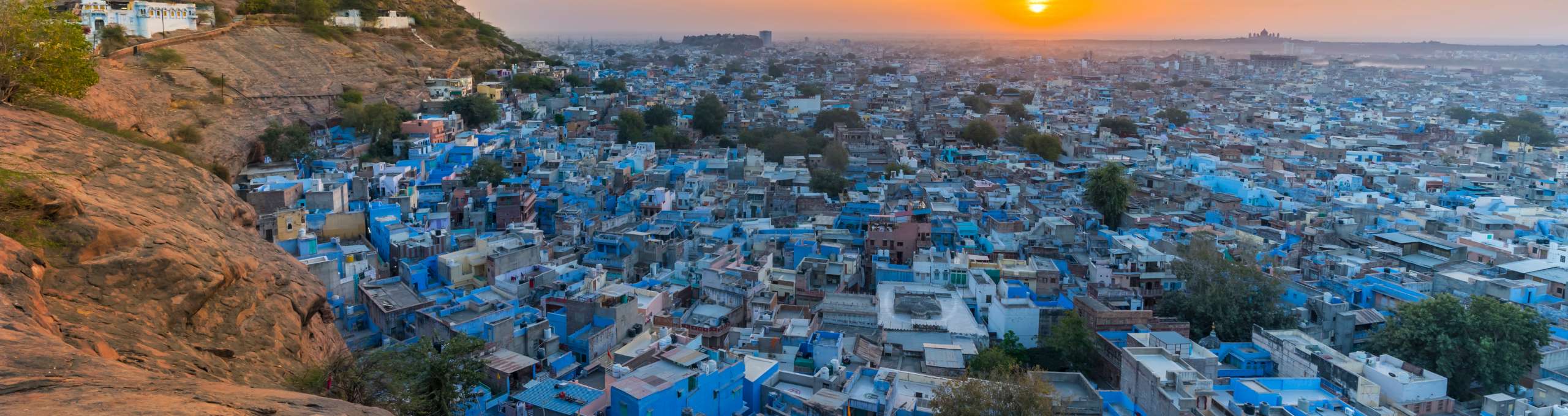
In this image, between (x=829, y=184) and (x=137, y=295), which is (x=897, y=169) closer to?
(x=829, y=184)

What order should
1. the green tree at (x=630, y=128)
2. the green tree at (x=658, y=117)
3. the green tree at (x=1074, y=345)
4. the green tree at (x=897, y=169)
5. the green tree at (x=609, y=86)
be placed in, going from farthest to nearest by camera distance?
the green tree at (x=609, y=86) → the green tree at (x=658, y=117) → the green tree at (x=630, y=128) → the green tree at (x=897, y=169) → the green tree at (x=1074, y=345)

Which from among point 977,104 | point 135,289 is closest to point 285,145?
point 135,289

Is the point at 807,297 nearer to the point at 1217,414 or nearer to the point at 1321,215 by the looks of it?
the point at 1217,414

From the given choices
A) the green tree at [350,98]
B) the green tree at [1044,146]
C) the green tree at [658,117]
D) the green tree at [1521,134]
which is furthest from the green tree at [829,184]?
the green tree at [1521,134]

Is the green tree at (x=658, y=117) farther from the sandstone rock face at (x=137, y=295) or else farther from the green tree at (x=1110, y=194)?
the sandstone rock face at (x=137, y=295)

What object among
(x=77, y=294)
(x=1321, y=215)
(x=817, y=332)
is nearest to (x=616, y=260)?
(x=817, y=332)

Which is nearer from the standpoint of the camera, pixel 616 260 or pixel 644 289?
pixel 644 289

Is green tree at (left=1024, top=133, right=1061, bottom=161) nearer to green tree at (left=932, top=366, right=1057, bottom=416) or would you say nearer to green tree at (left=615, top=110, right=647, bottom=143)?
green tree at (left=615, top=110, right=647, bottom=143)
